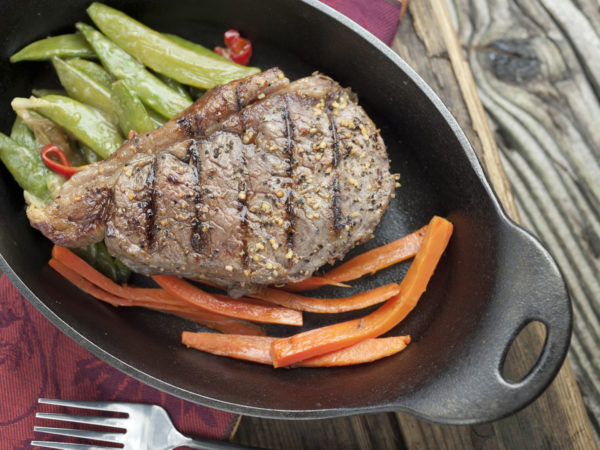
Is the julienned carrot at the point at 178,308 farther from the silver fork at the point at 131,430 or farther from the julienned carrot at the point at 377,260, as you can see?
the silver fork at the point at 131,430

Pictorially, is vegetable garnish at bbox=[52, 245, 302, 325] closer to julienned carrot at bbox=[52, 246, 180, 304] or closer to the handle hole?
julienned carrot at bbox=[52, 246, 180, 304]

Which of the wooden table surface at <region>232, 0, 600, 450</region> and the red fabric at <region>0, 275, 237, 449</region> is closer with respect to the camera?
the red fabric at <region>0, 275, 237, 449</region>

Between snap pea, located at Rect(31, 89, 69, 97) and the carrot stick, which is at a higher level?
snap pea, located at Rect(31, 89, 69, 97)

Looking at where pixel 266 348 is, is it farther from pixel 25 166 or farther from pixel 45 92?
pixel 45 92

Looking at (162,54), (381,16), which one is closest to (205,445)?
(162,54)

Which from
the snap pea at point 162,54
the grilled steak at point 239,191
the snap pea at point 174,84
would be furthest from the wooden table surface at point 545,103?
the snap pea at point 174,84

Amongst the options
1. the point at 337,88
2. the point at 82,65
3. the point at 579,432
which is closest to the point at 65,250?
the point at 82,65

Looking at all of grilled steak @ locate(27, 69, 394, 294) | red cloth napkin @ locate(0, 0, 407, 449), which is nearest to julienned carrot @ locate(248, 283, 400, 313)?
grilled steak @ locate(27, 69, 394, 294)
